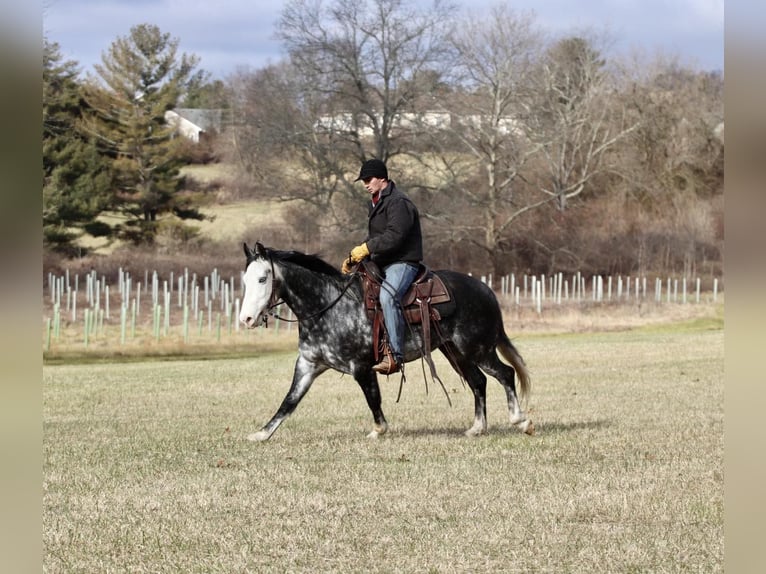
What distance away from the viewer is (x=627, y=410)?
14492mm

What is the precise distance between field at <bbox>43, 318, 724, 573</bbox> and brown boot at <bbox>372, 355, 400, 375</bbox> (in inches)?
30.3

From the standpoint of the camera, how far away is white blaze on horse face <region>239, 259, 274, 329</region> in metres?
10.5

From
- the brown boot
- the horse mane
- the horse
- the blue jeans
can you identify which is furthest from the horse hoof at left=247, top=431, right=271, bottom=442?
the horse mane

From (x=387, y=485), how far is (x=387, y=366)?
2.49 m

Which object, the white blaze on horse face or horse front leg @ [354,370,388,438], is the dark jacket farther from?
horse front leg @ [354,370,388,438]

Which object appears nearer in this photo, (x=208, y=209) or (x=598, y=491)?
(x=598, y=491)

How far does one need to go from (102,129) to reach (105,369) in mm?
36316

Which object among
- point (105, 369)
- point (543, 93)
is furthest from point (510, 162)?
point (105, 369)

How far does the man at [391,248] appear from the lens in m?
10.8

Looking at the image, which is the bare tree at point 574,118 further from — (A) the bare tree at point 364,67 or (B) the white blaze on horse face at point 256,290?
(B) the white blaze on horse face at point 256,290

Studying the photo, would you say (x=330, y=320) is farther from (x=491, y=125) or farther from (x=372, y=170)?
(x=491, y=125)
